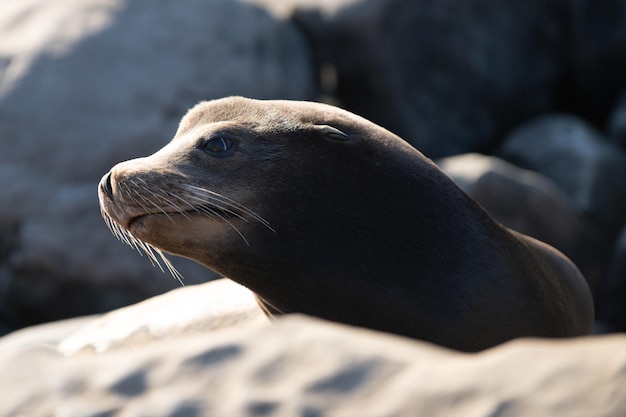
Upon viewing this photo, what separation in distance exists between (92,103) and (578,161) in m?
4.49

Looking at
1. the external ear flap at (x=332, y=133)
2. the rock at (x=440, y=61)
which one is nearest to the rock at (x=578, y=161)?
the rock at (x=440, y=61)

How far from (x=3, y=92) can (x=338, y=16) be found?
3156 mm

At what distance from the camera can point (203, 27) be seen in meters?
9.55

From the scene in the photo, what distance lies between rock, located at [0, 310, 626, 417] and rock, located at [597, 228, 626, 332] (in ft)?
21.0

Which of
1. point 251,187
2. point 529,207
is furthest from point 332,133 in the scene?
point 529,207

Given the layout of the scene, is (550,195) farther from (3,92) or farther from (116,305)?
(3,92)

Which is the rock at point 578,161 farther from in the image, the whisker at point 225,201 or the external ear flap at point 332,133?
the whisker at point 225,201

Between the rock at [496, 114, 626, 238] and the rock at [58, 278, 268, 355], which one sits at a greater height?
the rock at [58, 278, 268, 355]

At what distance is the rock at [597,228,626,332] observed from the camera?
836cm

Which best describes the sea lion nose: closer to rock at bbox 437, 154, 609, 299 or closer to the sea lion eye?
the sea lion eye

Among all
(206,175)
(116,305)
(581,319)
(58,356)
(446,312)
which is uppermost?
(58,356)

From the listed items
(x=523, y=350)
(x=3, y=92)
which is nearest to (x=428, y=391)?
(x=523, y=350)

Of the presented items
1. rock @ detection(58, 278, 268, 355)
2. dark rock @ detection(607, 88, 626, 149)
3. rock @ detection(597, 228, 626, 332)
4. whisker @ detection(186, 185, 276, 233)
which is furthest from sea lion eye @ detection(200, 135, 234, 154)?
dark rock @ detection(607, 88, 626, 149)

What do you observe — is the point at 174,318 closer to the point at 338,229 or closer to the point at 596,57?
the point at 338,229
